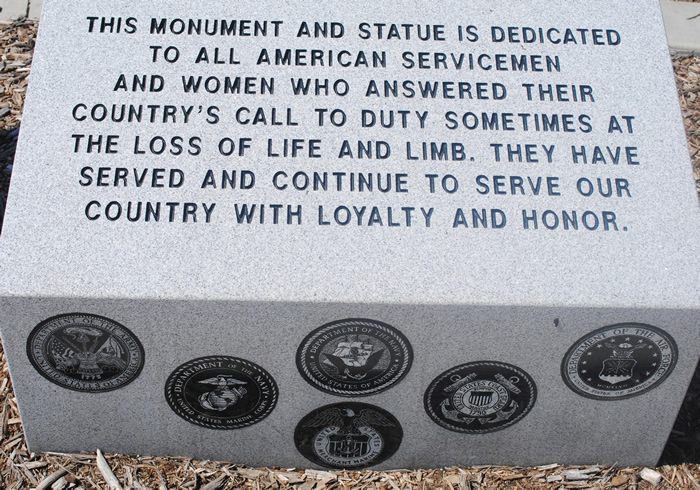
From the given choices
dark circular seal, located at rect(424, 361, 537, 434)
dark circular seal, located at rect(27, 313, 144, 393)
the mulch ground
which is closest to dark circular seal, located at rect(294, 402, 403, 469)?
the mulch ground

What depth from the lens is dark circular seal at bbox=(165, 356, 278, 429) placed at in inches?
143

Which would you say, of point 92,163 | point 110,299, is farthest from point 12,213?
point 110,299

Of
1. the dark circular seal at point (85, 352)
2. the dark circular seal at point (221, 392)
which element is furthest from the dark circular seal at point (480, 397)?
the dark circular seal at point (85, 352)

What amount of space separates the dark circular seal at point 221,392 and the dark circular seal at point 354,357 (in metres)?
0.25

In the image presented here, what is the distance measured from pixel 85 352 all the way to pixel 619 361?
8.46 feet

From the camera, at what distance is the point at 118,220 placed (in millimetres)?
3453

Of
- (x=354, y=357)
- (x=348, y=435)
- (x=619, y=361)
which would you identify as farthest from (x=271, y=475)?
(x=619, y=361)

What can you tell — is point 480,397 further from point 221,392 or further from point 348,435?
point 221,392

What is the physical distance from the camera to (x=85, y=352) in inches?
140

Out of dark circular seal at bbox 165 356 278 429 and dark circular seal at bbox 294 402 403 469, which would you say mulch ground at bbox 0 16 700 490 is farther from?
dark circular seal at bbox 165 356 278 429

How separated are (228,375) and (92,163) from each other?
121cm

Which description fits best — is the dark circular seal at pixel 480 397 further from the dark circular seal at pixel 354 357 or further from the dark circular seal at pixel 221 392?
the dark circular seal at pixel 221 392

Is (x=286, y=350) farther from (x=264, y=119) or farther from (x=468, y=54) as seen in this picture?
(x=468, y=54)

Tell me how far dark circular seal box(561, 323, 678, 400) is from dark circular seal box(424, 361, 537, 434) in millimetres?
239
